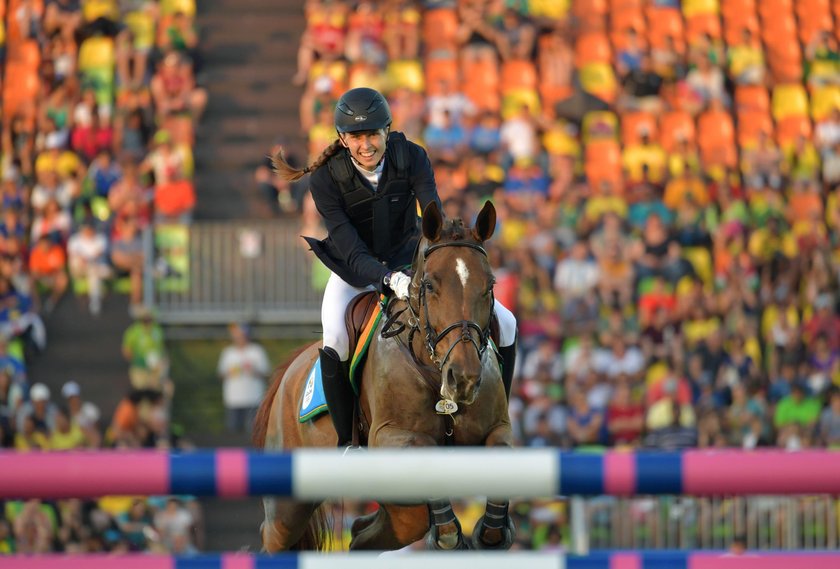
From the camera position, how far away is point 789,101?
787 inches

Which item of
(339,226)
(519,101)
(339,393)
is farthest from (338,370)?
(519,101)

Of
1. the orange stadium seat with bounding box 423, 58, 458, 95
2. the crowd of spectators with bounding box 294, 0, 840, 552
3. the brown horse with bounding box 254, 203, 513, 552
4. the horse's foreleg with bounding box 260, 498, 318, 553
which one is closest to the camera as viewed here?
the brown horse with bounding box 254, 203, 513, 552

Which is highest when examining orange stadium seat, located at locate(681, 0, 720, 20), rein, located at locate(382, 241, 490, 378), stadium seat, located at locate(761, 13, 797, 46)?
orange stadium seat, located at locate(681, 0, 720, 20)

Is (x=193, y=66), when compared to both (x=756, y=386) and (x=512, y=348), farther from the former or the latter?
(x=512, y=348)

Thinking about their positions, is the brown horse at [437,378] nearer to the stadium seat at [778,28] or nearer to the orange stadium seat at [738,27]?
the orange stadium seat at [738,27]

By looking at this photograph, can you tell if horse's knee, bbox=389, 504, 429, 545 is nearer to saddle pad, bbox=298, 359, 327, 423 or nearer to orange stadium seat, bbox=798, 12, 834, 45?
saddle pad, bbox=298, 359, 327, 423

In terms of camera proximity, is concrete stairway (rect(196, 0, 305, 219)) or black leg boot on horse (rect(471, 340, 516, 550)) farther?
concrete stairway (rect(196, 0, 305, 219))

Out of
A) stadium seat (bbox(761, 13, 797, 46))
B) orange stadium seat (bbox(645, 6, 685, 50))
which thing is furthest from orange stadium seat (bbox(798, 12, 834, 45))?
orange stadium seat (bbox(645, 6, 685, 50))

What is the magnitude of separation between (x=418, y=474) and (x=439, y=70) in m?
16.4

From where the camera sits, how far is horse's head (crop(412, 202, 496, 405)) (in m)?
6.56

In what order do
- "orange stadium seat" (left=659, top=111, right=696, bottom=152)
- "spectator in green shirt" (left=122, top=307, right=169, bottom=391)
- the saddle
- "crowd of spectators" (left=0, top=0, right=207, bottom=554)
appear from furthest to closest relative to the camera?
"orange stadium seat" (left=659, top=111, right=696, bottom=152), "spectator in green shirt" (left=122, top=307, right=169, bottom=391), "crowd of spectators" (left=0, top=0, right=207, bottom=554), the saddle

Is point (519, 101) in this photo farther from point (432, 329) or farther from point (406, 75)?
point (432, 329)

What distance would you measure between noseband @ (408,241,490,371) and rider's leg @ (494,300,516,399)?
2.30ft

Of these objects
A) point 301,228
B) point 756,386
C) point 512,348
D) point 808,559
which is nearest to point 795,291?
point 756,386
